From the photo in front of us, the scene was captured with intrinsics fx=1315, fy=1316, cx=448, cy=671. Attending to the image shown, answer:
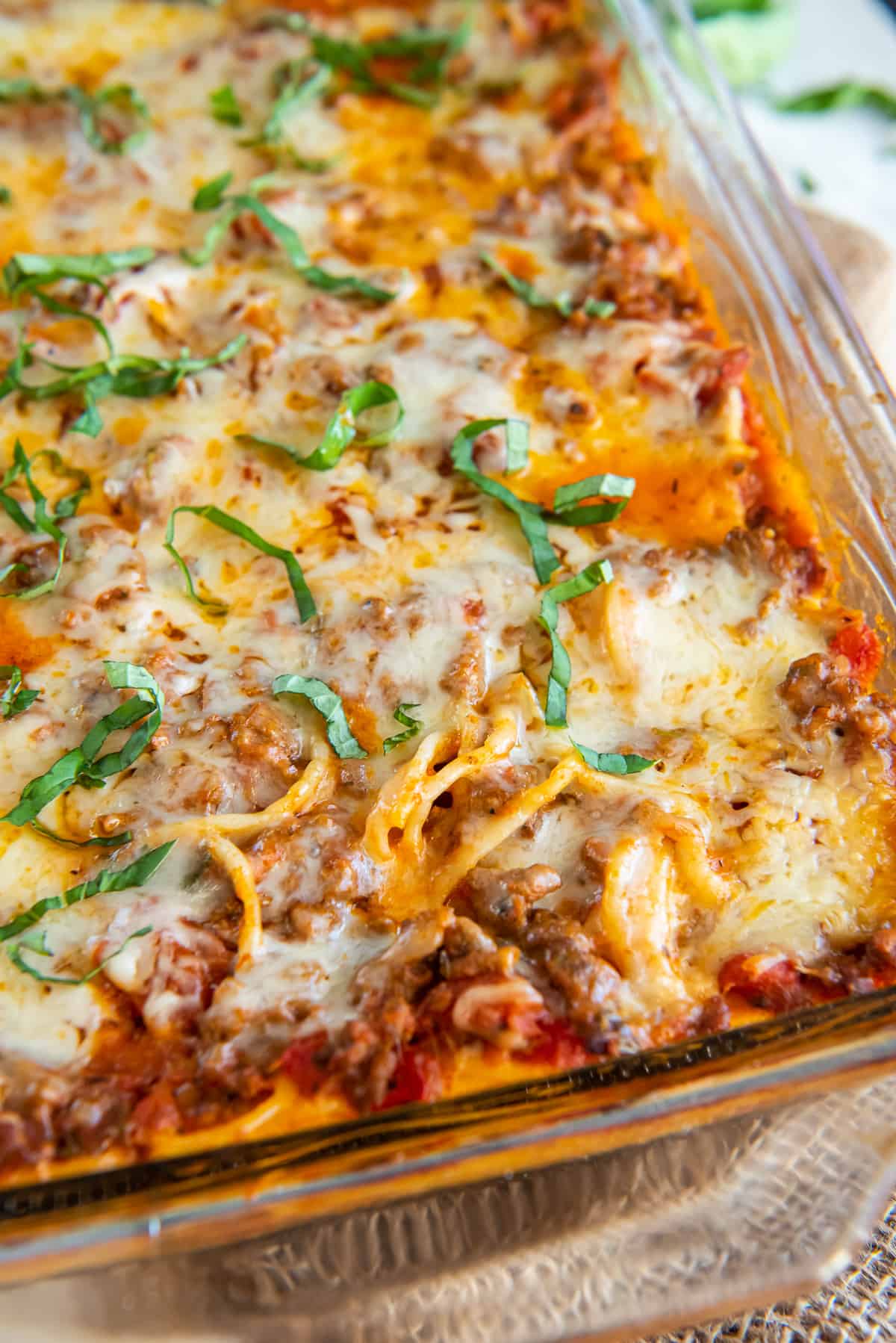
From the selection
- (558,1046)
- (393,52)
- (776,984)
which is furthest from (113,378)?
(776,984)

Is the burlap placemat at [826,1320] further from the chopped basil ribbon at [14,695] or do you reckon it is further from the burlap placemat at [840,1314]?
the chopped basil ribbon at [14,695]

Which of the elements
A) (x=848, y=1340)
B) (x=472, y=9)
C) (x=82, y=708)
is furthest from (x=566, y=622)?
(x=472, y=9)

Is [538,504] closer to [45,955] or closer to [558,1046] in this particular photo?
[558,1046]

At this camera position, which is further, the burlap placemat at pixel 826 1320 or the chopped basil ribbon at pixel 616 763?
the chopped basil ribbon at pixel 616 763

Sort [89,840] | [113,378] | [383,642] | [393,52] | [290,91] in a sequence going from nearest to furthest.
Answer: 1. [89,840]
2. [383,642]
3. [113,378]
4. [290,91]
5. [393,52]

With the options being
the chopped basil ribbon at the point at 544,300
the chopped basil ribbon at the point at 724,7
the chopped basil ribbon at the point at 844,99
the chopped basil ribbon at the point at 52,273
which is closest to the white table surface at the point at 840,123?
the chopped basil ribbon at the point at 844,99

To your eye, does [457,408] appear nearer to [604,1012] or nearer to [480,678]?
[480,678]
